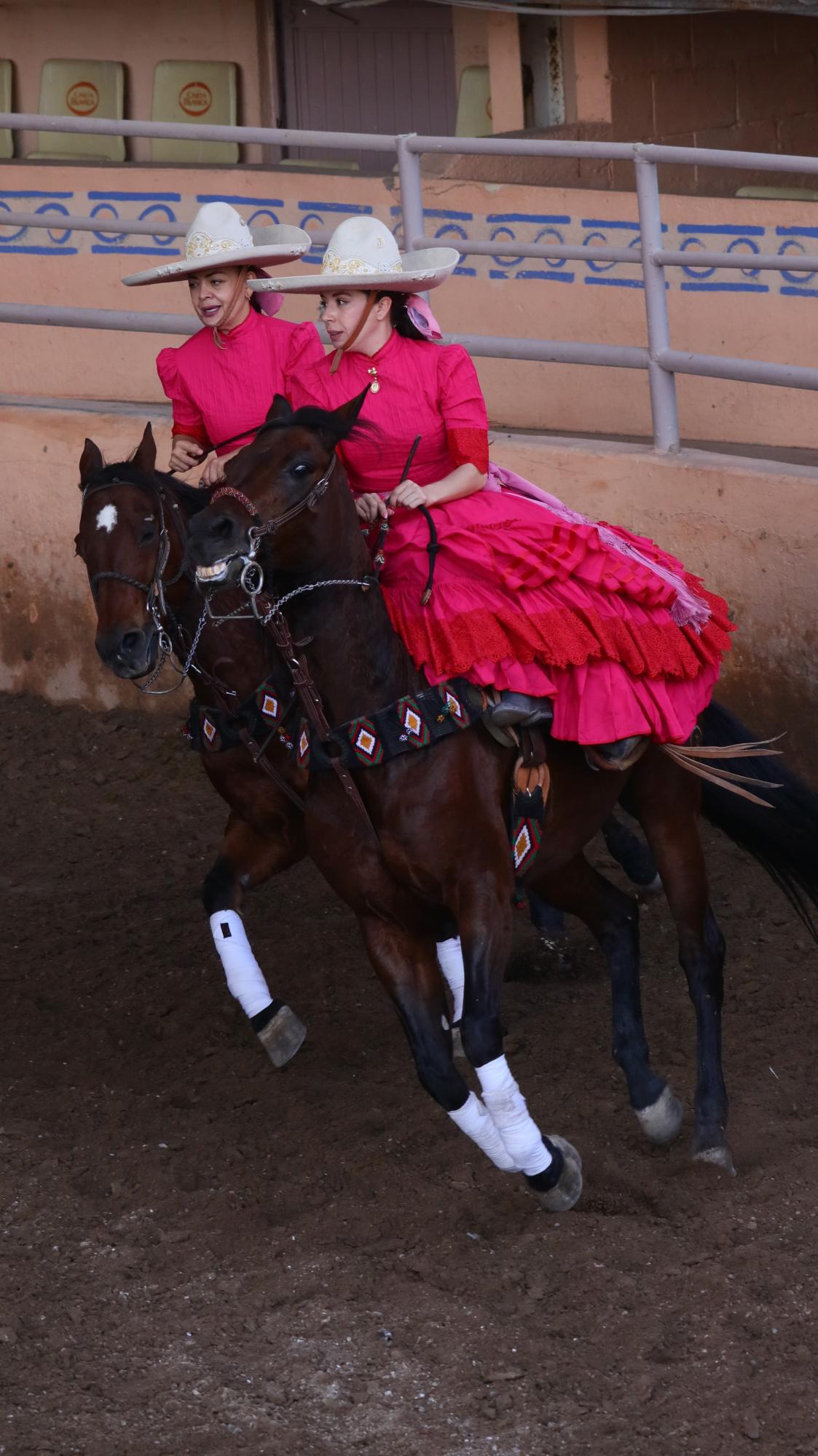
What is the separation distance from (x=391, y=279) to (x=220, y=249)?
957 millimetres

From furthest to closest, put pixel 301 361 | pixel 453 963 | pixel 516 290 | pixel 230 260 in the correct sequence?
1. pixel 516 290
2. pixel 453 963
3. pixel 230 260
4. pixel 301 361

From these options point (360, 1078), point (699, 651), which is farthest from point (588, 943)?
point (699, 651)

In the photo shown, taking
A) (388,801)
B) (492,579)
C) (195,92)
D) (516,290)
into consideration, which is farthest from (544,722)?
(195,92)

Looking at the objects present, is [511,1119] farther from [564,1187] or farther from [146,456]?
[146,456]

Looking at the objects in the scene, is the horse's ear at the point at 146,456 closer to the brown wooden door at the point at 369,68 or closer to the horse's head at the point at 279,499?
the horse's head at the point at 279,499

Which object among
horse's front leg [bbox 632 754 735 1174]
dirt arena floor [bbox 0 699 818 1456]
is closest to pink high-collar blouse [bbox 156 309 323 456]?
horse's front leg [bbox 632 754 735 1174]

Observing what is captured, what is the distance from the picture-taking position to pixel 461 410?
3848mm

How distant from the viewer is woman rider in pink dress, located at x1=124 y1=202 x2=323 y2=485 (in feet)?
14.7

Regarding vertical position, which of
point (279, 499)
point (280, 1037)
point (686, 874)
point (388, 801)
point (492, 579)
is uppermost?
point (279, 499)

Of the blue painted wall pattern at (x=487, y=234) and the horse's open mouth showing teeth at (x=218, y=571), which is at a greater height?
the blue painted wall pattern at (x=487, y=234)

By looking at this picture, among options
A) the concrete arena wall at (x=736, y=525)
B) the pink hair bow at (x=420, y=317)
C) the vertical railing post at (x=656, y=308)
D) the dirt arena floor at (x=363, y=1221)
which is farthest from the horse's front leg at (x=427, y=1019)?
→ the vertical railing post at (x=656, y=308)

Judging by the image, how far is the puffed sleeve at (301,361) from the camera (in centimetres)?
398

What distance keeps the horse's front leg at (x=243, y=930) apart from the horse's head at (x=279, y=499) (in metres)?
1.33

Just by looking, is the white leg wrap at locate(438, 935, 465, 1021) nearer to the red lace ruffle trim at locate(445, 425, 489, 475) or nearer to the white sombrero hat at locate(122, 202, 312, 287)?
the red lace ruffle trim at locate(445, 425, 489, 475)
